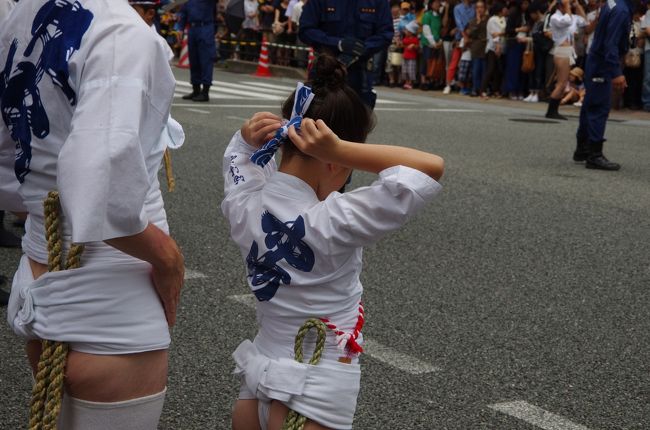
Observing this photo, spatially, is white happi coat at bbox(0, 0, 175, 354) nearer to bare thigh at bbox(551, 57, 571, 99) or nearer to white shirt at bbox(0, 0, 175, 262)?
white shirt at bbox(0, 0, 175, 262)

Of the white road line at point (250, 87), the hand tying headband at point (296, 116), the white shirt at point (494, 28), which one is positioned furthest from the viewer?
the white shirt at point (494, 28)

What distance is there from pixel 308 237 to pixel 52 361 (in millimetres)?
551

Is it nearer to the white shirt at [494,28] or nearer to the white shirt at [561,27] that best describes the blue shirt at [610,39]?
the white shirt at [561,27]

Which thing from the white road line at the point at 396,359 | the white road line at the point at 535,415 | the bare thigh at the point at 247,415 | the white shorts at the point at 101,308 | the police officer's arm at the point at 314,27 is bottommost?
the white road line at the point at 535,415

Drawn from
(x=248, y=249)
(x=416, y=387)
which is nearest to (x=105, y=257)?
(x=248, y=249)

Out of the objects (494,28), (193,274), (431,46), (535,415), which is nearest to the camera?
(535,415)

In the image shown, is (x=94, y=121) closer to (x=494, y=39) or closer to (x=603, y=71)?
(x=603, y=71)

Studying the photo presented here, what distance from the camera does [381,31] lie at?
785cm

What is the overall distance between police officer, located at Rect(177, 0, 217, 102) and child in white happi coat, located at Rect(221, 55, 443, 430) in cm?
1235

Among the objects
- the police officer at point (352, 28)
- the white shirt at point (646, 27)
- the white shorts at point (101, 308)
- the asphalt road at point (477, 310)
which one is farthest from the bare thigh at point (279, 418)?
the white shirt at point (646, 27)

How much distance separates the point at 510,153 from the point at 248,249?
8.73 metres

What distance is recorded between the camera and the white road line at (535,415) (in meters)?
3.35

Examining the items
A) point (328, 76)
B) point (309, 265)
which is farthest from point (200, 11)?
point (309, 265)

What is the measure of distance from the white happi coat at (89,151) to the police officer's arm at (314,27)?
18.8 ft
